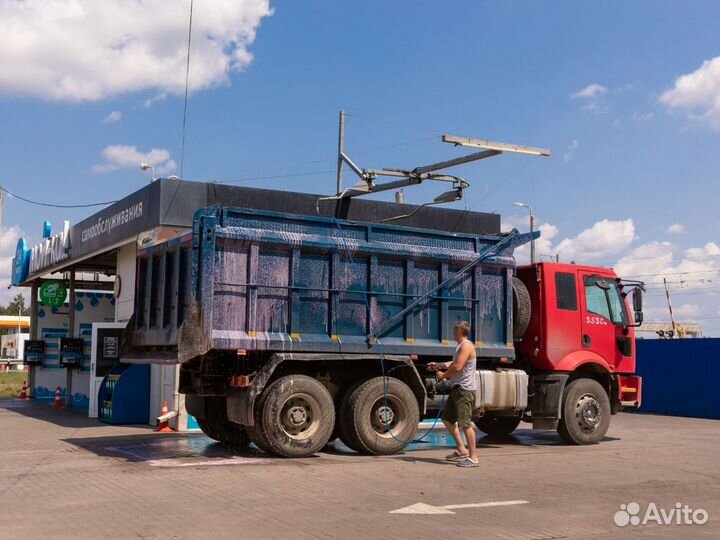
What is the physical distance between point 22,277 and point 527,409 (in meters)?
19.0

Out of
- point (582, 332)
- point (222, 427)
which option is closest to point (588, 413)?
point (582, 332)

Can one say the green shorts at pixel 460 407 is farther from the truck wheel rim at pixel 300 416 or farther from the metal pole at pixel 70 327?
the metal pole at pixel 70 327

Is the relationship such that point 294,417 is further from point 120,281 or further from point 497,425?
point 120,281

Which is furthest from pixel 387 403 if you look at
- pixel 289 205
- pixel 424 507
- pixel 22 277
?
pixel 22 277

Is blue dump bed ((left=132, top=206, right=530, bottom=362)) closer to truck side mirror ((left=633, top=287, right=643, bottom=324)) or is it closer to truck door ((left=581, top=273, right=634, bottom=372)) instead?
truck door ((left=581, top=273, right=634, bottom=372))

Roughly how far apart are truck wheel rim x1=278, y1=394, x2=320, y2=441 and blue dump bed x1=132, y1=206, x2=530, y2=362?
0.69 meters

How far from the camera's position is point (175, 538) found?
6.61 metres

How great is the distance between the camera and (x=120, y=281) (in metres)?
19.8

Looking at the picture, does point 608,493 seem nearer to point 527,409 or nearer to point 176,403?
point 527,409

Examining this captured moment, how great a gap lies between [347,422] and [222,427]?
7.07 feet

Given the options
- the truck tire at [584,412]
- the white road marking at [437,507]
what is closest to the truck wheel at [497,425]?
the truck tire at [584,412]

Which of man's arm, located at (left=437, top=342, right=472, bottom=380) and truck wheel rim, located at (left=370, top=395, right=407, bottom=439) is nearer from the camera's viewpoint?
man's arm, located at (left=437, top=342, right=472, bottom=380)

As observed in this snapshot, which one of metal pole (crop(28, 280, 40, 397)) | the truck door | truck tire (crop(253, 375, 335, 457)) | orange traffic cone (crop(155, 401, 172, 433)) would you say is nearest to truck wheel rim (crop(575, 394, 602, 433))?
the truck door

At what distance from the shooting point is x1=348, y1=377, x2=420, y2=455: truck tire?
11.7 m
